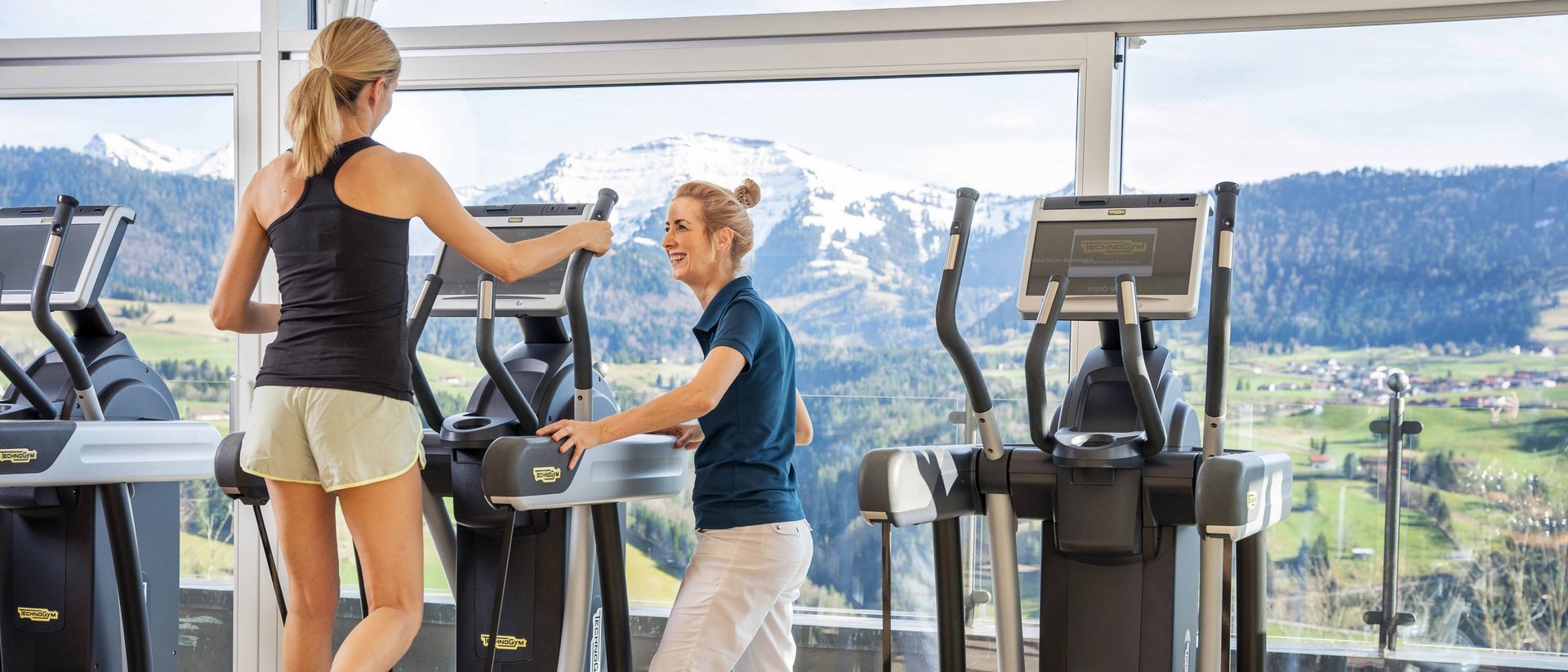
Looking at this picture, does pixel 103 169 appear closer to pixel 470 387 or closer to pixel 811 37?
pixel 470 387

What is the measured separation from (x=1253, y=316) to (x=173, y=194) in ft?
11.3

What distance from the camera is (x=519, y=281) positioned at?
3.04 metres

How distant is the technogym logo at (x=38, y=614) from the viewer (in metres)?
3.34

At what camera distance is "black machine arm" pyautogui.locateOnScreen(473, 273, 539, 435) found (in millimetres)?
2766

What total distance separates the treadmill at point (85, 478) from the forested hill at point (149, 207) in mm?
658

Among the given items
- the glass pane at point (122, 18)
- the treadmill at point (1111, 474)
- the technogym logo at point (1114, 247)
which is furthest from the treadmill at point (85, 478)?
the technogym logo at point (1114, 247)

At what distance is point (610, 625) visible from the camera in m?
2.95

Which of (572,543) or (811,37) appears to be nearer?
(572,543)

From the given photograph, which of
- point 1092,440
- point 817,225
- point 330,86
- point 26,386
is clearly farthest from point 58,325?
point 1092,440

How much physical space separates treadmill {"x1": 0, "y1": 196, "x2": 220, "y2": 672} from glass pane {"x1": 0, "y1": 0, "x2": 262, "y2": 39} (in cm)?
97

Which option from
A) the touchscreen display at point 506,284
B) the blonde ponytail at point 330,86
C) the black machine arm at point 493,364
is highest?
the blonde ponytail at point 330,86

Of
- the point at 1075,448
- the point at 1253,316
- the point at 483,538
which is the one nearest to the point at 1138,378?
the point at 1075,448

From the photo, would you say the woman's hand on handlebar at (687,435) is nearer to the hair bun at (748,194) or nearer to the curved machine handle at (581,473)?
the curved machine handle at (581,473)

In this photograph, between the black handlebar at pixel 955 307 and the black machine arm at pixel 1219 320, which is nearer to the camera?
the black machine arm at pixel 1219 320
